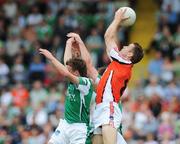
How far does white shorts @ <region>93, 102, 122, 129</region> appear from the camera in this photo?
13.4m

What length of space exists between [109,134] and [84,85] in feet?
2.81

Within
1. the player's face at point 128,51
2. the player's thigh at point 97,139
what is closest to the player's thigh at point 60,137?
the player's thigh at point 97,139

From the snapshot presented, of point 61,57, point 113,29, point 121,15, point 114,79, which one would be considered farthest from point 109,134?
point 61,57

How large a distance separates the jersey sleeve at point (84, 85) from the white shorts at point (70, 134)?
0.55 meters

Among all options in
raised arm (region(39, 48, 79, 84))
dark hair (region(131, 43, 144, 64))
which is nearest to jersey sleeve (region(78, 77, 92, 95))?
raised arm (region(39, 48, 79, 84))

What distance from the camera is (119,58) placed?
44.1ft

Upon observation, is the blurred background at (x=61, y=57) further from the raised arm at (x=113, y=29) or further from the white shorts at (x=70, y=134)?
A: the raised arm at (x=113, y=29)

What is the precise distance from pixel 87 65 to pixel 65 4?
12618 mm

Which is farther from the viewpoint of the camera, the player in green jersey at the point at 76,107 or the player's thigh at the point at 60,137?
the player's thigh at the point at 60,137

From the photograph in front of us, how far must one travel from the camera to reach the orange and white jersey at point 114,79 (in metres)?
13.4

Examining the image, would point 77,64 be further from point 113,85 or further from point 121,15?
point 121,15

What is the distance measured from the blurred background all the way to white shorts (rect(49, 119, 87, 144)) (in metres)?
5.65

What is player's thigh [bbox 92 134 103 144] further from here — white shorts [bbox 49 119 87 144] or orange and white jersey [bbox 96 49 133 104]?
orange and white jersey [bbox 96 49 133 104]

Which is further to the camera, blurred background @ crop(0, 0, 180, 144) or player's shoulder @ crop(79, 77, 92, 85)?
blurred background @ crop(0, 0, 180, 144)
